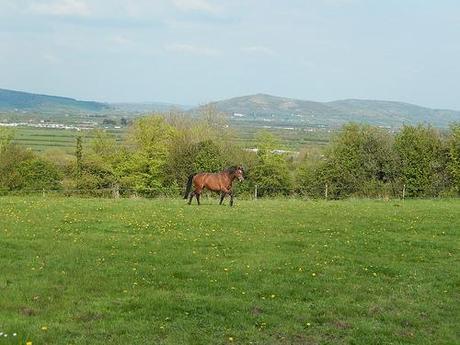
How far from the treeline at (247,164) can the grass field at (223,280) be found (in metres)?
26.1

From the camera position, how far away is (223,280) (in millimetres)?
13008

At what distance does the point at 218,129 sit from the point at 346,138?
2866 centimetres

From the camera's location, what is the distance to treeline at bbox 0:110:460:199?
51.4 metres

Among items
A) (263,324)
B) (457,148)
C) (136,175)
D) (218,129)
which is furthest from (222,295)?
(218,129)

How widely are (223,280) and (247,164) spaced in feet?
171

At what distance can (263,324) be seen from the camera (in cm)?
1026

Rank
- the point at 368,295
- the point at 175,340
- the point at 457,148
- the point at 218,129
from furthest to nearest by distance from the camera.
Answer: the point at 218,129 → the point at 457,148 → the point at 368,295 → the point at 175,340

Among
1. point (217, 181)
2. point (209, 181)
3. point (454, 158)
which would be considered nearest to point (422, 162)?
point (454, 158)

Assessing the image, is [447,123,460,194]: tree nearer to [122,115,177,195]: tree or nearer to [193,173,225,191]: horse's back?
[193,173,225,191]: horse's back

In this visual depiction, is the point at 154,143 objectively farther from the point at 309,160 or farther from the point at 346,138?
the point at 346,138

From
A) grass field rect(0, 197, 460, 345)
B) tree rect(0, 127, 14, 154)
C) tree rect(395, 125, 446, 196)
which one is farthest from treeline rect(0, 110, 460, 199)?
grass field rect(0, 197, 460, 345)

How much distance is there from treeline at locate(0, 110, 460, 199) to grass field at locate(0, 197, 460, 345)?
2614 cm

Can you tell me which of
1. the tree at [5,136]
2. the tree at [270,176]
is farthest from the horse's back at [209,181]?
the tree at [5,136]

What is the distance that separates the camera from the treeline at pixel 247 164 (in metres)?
51.4
